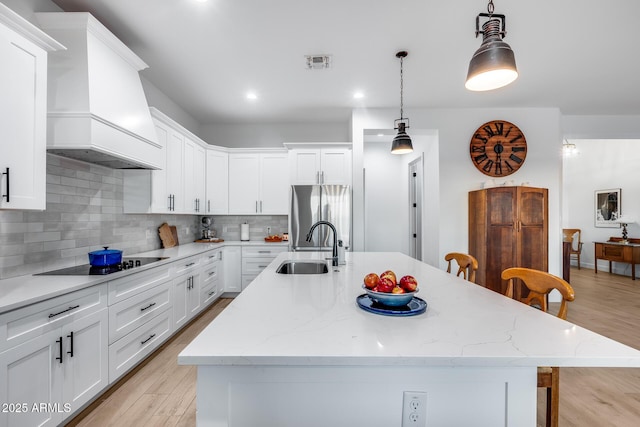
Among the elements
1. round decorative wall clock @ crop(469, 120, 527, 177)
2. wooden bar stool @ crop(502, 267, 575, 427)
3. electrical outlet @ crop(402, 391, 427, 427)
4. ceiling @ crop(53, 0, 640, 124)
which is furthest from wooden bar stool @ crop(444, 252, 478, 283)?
round decorative wall clock @ crop(469, 120, 527, 177)

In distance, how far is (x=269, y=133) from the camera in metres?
5.07

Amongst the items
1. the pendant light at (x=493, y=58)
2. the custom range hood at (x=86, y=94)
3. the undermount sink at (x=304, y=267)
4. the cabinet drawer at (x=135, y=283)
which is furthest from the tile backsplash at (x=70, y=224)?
the pendant light at (x=493, y=58)

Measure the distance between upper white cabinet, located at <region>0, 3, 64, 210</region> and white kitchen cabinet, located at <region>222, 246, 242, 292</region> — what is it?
280 centimetres

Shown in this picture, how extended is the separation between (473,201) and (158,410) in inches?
169

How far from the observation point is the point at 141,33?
250 centimetres

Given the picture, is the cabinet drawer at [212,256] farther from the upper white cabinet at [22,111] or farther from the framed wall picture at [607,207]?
the framed wall picture at [607,207]

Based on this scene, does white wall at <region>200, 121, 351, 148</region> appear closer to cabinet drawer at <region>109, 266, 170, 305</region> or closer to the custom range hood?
the custom range hood

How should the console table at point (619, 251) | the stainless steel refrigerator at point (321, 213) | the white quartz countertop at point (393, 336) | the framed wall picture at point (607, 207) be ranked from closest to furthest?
the white quartz countertop at point (393, 336)
the stainless steel refrigerator at point (321, 213)
the console table at point (619, 251)
the framed wall picture at point (607, 207)

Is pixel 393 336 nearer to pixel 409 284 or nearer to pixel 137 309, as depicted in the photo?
pixel 409 284

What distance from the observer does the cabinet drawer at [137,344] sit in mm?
2066

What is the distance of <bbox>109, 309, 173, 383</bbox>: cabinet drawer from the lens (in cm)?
207

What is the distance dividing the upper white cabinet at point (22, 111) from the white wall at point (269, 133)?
133 inches

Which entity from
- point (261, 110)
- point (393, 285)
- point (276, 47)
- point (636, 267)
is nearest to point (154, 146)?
point (276, 47)

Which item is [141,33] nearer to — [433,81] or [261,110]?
[261,110]
